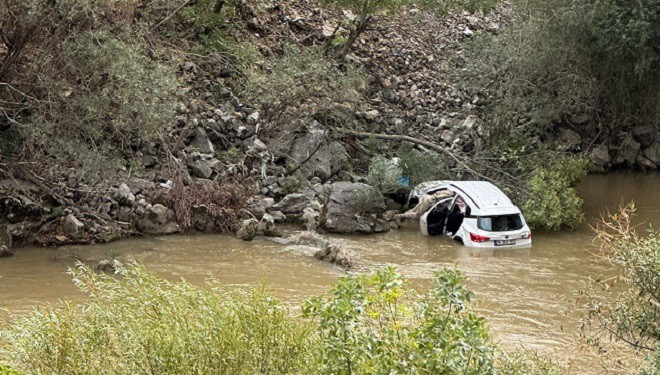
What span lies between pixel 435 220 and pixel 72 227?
834cm

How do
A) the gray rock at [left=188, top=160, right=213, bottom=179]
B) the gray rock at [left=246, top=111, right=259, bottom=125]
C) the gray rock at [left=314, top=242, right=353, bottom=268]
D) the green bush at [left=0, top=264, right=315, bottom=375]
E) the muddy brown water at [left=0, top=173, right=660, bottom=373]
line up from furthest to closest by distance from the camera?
the gray rock at [left=246, top=111, right=259, bottom=125]
the gray rock at [left=188, top=160, right=213, bottom=179]
the gray rock at [left=314, top=242, right=353, bottom=268]
the muddy brown water at [left=0, top=173, right=660, bottom=373]
the green bush at [left=0, top=264, right=315, bottom=375]

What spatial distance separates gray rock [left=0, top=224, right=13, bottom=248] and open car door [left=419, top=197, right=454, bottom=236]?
9278 millimetres

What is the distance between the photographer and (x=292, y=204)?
862 inches

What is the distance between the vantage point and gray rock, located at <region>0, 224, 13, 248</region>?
18.2 metres

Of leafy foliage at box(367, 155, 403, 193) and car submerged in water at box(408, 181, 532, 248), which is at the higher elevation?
leafy foliage at box(367, 155, 403, 193)

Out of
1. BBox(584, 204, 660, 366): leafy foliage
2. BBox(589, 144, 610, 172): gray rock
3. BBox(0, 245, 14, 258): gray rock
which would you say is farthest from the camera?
BBox(589, 144, 610, 172): gray rock

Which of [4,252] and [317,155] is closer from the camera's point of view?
[4,252]

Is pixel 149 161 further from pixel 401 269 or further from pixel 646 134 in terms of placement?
pixel 646 134

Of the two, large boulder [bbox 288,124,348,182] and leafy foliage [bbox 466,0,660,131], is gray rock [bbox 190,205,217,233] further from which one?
leafy foliage [bbox 466,0,660,131]

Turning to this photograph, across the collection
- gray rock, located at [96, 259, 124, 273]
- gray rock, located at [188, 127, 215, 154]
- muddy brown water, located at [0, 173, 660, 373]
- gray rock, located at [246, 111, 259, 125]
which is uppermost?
gray rock, located at [246, 111, 259, 125]

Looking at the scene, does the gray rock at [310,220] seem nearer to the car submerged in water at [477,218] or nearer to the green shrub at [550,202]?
the car submerged in water at [477,218]

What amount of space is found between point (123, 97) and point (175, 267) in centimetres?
382

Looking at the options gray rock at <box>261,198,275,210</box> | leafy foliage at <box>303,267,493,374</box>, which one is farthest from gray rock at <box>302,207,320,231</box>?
leafy foliage at <box>303,267,493,374</box>

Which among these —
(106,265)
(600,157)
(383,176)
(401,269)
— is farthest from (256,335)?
(600,157)
